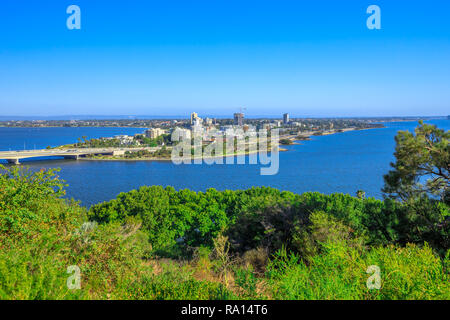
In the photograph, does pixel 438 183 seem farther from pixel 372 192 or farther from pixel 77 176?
pixel 77 176

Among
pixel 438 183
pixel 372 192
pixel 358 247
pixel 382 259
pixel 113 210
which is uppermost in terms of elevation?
pixel 438 183

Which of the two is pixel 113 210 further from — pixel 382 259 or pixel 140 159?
pixel 140 159

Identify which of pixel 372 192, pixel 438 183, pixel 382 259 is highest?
pixel 438 183

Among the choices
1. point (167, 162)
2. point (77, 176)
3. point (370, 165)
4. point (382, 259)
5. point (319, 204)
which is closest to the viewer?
point (382, 259)

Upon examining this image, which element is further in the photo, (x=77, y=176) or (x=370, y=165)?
(x=370, y=165)

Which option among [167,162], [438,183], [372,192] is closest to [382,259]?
[438,183]

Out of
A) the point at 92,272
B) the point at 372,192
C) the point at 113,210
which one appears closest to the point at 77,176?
the point at 113,210

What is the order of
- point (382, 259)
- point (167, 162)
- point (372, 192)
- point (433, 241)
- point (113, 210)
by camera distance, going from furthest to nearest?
1. point (167, 162)
2. point (372, 192)
3. point (113, 210)
4. point (433, 241)
5. point (382, 259)

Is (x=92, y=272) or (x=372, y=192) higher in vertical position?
(x=92, y=272)
